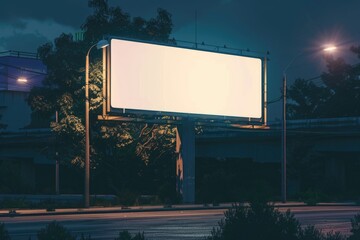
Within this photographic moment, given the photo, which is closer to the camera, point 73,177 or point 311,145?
point 311,145

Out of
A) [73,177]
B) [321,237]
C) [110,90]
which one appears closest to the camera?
[321,237]

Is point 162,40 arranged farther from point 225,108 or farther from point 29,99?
point 29,99

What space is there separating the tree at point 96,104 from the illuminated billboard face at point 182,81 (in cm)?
258

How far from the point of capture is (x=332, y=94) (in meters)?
103

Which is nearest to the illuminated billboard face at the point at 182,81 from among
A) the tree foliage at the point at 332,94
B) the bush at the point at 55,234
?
the bush at the point at 55,234

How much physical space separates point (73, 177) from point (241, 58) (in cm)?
3926

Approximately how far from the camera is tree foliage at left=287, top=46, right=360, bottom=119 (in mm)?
95812

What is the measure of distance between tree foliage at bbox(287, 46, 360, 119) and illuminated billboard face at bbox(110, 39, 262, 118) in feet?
147

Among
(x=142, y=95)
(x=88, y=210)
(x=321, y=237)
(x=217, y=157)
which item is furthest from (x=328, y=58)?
(x=321, y=237)

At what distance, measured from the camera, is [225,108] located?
46.6 meters

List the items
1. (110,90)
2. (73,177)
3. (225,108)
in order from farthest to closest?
(73,177) < (225,108) < (110,90)

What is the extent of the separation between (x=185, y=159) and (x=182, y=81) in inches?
176

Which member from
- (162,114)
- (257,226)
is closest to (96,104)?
(162,114)

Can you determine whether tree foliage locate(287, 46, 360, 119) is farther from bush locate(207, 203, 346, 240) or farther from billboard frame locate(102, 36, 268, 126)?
bush locate(207, 203, 346, 240)
